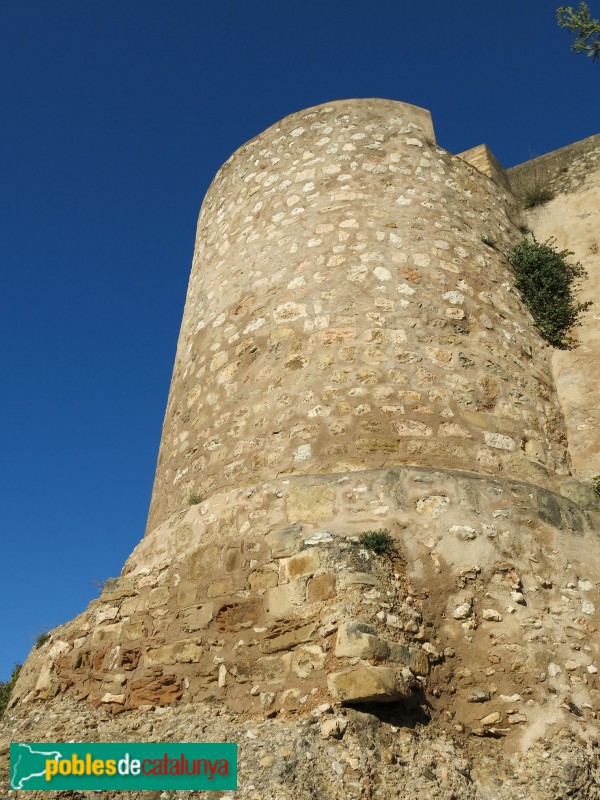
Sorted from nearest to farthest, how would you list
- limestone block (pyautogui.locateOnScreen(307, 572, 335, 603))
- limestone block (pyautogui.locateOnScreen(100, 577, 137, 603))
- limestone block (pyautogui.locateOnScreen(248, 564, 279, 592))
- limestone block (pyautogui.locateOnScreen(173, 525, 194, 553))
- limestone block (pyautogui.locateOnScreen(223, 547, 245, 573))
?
1. limestone block (pyautogui.locateOnScreen(307, 572, 335, 603))
2. limestone block (pyautogui.locateOnScreen(248, 564, 279, 592))
3. limestone block (pyautogui.locateOnScreen(223, 547, 245, 573))
4. limestone block (pyautogui.locateOnScreen(173, 525, 194, 553))
5. limestone block (pyautogui.locateOnScreen(100, 577, 137, 603))

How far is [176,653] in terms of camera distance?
4484 millimetres

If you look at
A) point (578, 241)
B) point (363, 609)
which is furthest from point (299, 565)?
point (578, 241)

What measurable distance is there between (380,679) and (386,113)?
5372mm

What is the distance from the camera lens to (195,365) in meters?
6.32

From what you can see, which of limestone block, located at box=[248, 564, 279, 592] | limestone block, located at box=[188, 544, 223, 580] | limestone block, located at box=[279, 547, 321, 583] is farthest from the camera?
limestone block, located at box=[188, 544, 223, 580]

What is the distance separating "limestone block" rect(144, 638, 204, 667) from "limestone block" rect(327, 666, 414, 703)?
1031mm

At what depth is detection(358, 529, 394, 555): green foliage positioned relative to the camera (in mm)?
4297

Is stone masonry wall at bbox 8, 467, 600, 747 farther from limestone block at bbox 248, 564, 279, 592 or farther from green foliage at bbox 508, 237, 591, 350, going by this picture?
green foliage at bbox 508, 237, 591, 350

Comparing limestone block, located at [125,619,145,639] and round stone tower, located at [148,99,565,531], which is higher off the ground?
round stone tower, located at [148,99,565,531]

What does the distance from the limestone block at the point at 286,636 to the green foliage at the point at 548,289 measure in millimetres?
3614

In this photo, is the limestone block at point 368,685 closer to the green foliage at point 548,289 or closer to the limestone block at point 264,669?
the limestone block at point 264,669

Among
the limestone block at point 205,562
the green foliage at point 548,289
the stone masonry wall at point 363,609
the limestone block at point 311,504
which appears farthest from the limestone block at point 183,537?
the green foliage at point 548,289

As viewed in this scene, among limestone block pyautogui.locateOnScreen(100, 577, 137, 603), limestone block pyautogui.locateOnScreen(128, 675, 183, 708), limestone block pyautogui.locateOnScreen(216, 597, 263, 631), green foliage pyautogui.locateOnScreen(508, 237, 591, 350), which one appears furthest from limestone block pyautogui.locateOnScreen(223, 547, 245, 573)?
green foliage pyautogui.locateOnScreen(508, 237, 591, 350)

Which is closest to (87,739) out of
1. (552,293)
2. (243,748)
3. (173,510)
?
(243,748)
